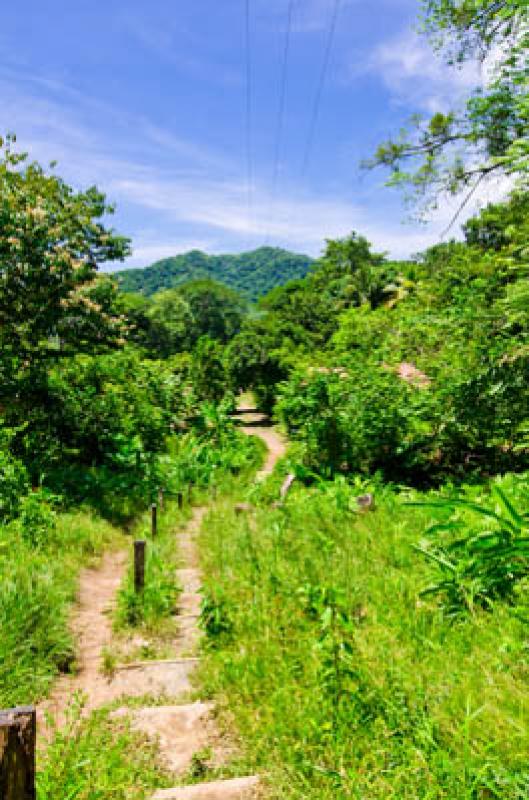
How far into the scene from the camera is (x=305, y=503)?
610 centimetres

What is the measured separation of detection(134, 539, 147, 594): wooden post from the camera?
4.35 metres

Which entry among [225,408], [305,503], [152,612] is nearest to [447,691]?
[152,612]

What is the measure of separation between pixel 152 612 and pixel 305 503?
8.20 ft

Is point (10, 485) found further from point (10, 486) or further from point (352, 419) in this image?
point (352, 419)

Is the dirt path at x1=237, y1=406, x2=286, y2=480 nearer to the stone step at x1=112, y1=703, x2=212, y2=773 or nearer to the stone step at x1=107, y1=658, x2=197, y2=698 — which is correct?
the stone step at x1=107, y1=658, x2=197, y2=698

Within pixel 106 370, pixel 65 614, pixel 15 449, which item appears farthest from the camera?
pixel 106 370

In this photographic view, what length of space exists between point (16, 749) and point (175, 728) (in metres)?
1.68

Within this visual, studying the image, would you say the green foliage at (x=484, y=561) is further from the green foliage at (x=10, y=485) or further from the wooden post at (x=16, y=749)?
the green foliage at (x=10, y=485)

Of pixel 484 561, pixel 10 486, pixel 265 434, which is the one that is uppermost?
pixel 484 561

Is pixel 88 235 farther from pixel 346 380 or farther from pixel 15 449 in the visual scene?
pixel 346 380

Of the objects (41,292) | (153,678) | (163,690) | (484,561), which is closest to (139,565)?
(153,678)

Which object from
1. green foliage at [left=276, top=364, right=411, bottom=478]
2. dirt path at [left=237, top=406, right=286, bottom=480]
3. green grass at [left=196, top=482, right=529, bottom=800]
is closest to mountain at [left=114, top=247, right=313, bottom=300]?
dirt path at [left=237, top=406, right=286, bottom=480]

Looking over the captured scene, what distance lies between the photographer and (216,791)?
6.91ft

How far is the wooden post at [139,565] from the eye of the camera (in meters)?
4.35
